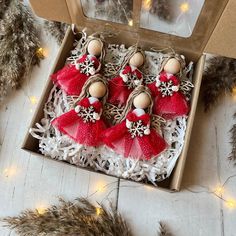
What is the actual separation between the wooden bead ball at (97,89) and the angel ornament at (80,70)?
45 millimetres

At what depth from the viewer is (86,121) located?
89 centimetres

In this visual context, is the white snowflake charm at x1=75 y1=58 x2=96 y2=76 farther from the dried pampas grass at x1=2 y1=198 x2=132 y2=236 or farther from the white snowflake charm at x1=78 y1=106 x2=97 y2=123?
the dried pampas grass at x1=2 y1=198 x2=132 y2=236

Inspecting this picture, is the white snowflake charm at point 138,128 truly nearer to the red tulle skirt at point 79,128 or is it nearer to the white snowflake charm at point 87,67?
the red tulle skirt at point 79,128

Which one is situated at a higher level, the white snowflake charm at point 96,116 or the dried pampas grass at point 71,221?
the white snowflake charm at point 96,116

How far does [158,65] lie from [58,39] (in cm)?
33

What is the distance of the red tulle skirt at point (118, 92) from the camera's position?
3.06 ft

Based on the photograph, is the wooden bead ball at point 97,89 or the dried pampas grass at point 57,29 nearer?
the wooden bead ball at point 97,89

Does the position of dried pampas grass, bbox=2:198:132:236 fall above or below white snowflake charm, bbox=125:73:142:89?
below

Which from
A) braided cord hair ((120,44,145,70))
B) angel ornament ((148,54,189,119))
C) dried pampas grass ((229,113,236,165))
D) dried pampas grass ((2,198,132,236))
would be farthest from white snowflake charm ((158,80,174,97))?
dried pampas grass ((2,198,132,236))

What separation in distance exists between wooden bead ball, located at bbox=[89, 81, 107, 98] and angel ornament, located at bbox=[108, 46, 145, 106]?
1.7 inches

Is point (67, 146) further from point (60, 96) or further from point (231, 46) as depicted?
point (231, 46)

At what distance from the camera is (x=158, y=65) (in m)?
1.00

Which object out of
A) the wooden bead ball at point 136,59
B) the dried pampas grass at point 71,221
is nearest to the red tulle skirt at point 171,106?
the wooden bead ball at point 136,59

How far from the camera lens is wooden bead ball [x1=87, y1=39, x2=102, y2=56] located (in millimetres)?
952
